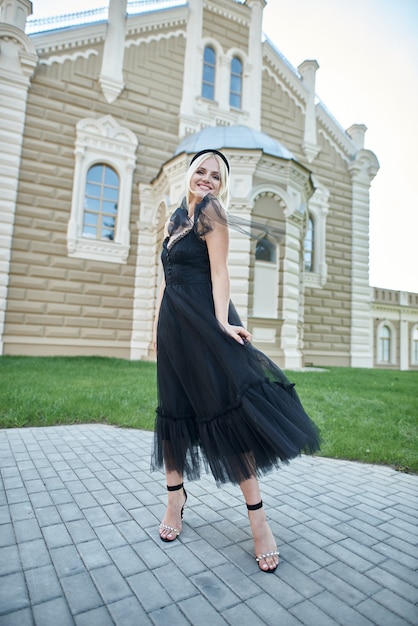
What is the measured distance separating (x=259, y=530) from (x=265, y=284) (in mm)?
9486

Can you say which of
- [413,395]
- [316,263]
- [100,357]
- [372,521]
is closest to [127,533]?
[372,521]

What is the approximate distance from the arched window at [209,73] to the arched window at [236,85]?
0.79 m

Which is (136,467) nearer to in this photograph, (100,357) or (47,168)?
(100,357)

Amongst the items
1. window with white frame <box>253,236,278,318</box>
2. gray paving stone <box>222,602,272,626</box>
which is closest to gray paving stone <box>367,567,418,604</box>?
gray paving stone <box>222,602,272,626</box>

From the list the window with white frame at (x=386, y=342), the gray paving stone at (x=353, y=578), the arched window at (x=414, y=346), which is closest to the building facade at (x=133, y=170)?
the window with white frame at (x=386, y=342)

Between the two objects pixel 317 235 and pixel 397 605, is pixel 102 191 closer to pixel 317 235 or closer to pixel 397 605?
pixel 317 235

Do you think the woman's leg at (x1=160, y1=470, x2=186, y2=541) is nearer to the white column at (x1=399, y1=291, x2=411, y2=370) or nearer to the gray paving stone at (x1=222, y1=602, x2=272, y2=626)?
the gray paving stone at (x1=222, y1=602, x2=272, y2=626)

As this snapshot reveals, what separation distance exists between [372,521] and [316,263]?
14715mm

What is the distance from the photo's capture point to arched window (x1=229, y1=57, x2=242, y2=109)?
1490 centimetres

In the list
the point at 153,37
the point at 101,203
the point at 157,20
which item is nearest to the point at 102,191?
the point at 101,203

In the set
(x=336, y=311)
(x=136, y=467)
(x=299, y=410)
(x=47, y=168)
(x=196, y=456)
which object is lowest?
(x=136, y=467)

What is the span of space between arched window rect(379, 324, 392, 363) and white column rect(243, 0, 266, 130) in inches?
514

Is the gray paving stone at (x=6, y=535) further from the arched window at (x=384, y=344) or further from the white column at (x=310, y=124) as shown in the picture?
the arched window at (x=384, y=344)

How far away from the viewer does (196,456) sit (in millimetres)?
2266
